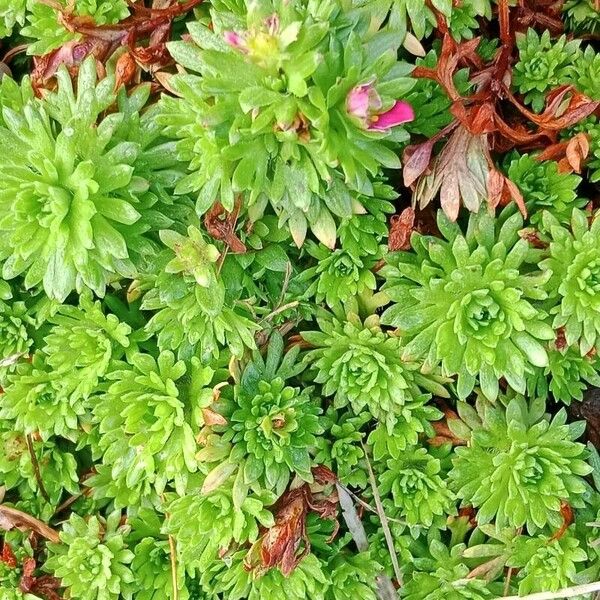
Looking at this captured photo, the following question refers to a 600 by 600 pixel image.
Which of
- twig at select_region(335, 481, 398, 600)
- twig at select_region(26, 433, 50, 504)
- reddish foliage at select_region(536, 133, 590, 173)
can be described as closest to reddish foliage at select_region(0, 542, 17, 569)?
twig at select_region(26, 433, 50, 504)

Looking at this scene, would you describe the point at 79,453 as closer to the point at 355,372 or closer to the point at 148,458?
the point at 148,458

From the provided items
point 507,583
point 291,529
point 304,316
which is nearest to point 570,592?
point 507,583

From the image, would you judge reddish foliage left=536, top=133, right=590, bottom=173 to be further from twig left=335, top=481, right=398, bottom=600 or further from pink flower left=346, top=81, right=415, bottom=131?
twig left=335, top=481, right=398, bottom=600

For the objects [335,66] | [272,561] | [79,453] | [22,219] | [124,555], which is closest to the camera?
[335,66]

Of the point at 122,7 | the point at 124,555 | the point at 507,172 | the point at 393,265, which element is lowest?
the point at 124,555

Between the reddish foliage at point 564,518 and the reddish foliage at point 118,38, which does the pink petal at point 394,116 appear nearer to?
the reddish foliage at point 118,38

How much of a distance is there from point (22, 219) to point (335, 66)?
1.10m

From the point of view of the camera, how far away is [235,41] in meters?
2.09

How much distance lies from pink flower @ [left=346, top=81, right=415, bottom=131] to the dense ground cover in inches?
3.9

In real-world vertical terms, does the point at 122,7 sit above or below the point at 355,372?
above

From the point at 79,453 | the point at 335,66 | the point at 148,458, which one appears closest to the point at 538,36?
the point at 335,66

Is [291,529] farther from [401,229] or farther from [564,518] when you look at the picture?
[401,229]

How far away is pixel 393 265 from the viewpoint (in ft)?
8.68

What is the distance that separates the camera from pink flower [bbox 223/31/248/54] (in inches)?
81.9
